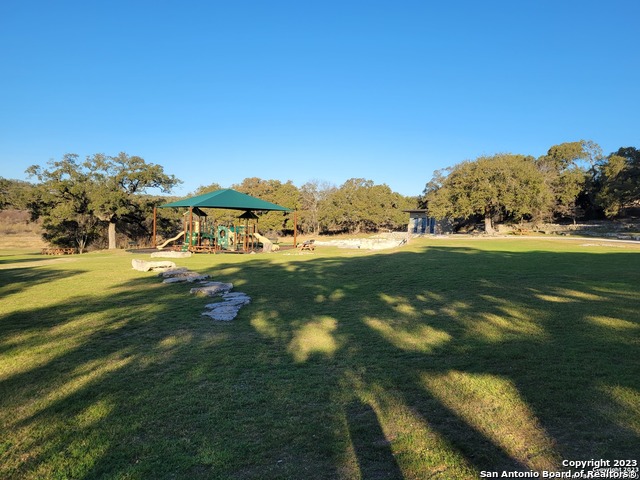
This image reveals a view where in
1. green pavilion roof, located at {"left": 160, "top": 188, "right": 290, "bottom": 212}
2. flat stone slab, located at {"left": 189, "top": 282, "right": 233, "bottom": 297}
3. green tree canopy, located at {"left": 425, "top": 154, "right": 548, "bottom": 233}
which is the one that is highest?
green tree canopy, located at {"left": 425, "top": 154, "right": 548, "bottom": 233}

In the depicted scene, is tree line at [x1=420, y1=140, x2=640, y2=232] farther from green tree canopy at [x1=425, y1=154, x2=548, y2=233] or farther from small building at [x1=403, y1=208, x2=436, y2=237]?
small building at [x1=403, y1=208, x2=436, y2=237]

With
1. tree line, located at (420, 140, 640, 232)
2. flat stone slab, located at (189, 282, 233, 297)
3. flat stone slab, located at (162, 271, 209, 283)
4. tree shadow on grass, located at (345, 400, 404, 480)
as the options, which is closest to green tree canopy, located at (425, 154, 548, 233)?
tree line, located at (420, 140, 640, 232)

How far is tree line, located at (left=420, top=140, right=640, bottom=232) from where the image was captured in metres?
33.6

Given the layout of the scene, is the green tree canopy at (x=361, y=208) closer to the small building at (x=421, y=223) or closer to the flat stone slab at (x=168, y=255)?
the small building at (x=421, y=223)

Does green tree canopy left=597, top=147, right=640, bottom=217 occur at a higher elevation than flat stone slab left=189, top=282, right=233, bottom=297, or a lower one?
higher

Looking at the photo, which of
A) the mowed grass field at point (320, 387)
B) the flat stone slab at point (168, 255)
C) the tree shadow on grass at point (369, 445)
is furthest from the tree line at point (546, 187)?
the tree shadow on grass at point (369, 445)

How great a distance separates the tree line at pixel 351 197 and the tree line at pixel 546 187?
9 centimetres

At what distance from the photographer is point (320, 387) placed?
3.10 metres

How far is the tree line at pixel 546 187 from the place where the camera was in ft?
110

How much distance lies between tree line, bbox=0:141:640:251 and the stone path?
55.4ft

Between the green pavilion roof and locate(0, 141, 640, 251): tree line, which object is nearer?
the green pavilion roof

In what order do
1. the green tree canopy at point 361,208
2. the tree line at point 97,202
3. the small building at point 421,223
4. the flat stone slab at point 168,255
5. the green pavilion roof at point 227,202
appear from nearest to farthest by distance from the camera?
1. the flat stone slab at point 168,255
2. the green pavilion roof at point 227,202
3. the tree line at point 97,202
4. the green tree canopy at point 361,208
5. the small building at point 421,223

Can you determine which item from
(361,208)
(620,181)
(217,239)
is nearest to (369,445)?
(217,239)

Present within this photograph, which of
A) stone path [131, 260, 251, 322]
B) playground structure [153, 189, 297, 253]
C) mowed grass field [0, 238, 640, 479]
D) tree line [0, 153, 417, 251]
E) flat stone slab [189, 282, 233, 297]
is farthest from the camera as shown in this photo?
tree line [0, 153, 417, 251]
